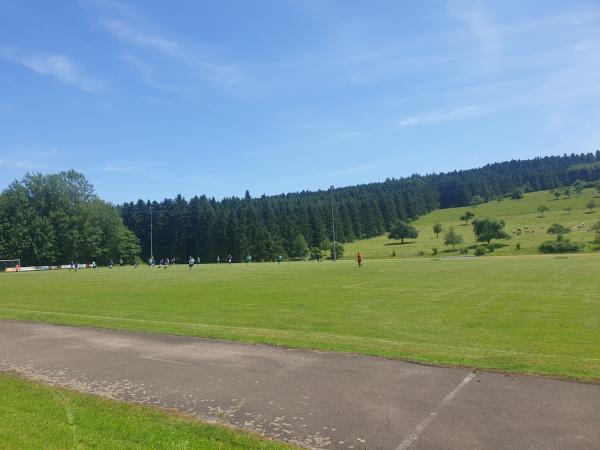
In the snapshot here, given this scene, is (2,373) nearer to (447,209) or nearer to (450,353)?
(450,353)

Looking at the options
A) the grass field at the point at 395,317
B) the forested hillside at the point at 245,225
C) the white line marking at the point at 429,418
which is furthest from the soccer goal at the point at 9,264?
the white line marking at the point at 429,418

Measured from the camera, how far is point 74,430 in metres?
6.71

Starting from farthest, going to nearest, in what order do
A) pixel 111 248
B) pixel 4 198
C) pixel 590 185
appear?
pixel 590 185 < pixel 111 248 < pixel 4 198

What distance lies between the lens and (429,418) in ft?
22.4

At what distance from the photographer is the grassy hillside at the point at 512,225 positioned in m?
101

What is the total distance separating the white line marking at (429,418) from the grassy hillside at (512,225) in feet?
288

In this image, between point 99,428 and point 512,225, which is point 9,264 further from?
point 512,225

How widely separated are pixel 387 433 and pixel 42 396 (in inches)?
244

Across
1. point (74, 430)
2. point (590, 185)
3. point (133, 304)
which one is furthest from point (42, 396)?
point (590, 185)

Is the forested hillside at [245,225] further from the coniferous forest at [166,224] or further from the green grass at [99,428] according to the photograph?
the green grass at [99,428]

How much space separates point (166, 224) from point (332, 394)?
14233cm

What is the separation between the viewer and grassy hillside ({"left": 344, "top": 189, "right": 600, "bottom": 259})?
10081 centimetres

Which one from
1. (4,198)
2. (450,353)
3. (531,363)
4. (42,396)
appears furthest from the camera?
(4,198)

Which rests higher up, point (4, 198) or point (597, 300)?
point (4, 198)
